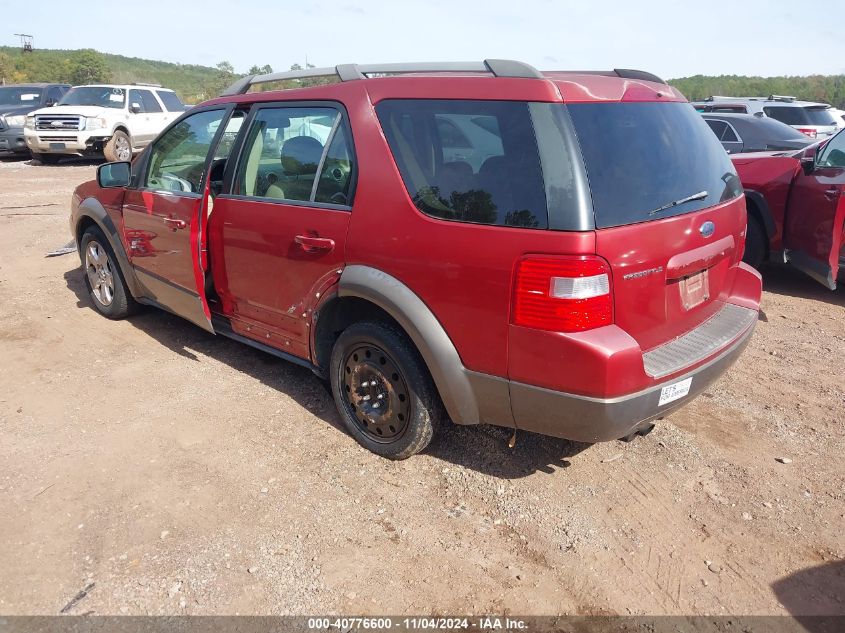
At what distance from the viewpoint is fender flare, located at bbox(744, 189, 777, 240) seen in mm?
6168

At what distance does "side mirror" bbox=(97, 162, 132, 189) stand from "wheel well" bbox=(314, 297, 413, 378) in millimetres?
2434

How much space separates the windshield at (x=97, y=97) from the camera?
15.8 m

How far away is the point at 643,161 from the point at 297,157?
1855 millimetres

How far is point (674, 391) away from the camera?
110 inches

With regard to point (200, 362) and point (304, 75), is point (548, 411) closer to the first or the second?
point (304, 75)

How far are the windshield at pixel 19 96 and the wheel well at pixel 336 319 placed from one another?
18215 mm

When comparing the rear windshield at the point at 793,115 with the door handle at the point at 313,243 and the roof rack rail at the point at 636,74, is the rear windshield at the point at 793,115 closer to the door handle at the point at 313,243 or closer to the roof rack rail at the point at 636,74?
the roof rack rail at the point at 636,74

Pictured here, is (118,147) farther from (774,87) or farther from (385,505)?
(774,87)

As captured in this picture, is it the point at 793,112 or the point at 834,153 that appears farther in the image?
the point at 793,112

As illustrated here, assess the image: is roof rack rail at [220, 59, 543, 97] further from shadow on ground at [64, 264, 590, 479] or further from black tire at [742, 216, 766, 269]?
black tire at [742, 216, 766, 269]

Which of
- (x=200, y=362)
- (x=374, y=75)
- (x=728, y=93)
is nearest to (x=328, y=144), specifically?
(x=374, y=75)

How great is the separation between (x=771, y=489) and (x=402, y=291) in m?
2.03

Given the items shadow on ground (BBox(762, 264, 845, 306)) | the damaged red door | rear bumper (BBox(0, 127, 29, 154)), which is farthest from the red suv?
rear bumper (BBox(0, 127, 29, 154))

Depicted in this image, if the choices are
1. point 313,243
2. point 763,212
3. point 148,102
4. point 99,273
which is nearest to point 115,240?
point 99,273
